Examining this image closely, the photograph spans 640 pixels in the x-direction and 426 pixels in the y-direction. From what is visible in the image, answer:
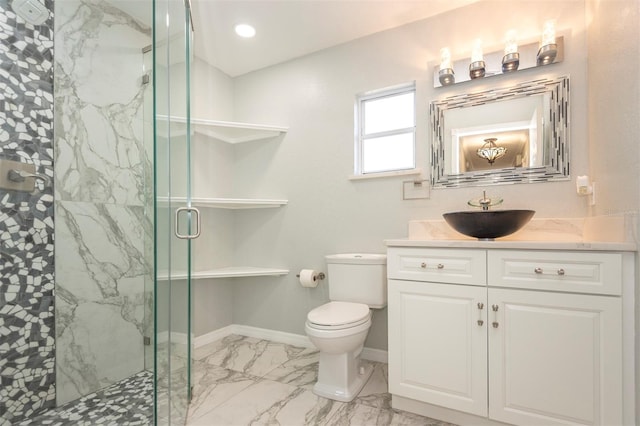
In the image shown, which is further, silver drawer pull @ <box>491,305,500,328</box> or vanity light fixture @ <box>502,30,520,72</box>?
vanity light fixture @ <box>502,30,520,72</box>

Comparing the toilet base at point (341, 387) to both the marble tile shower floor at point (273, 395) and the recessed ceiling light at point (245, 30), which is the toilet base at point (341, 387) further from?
the recessed ceiling light at point (245, 30)

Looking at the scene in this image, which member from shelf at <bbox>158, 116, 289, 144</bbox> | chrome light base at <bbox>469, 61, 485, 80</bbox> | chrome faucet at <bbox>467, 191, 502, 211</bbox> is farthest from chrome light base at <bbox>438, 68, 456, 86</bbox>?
shelf at <bbox>158, 116, 289, 144</bbox>

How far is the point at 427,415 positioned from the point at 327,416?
19.7 inches

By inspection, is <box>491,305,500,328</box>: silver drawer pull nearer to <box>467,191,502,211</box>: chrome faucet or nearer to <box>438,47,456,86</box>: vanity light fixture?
<box>467,191,502,211</box>: chrome faucet

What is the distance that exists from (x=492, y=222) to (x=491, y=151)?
0.66 metres

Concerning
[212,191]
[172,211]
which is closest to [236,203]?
[212,191]

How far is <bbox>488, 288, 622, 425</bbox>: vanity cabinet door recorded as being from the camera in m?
1.24

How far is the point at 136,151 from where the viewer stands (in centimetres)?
198

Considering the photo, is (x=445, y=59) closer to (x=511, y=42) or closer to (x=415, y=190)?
(x=511, y=42)

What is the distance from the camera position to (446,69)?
2061 mm

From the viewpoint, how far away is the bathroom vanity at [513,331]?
1240mm

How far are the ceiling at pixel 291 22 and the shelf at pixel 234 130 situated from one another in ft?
1.95

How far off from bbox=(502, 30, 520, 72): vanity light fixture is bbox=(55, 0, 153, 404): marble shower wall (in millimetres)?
2189

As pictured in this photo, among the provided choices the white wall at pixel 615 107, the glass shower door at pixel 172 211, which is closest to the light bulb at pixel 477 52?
the white wall at pixel 615 107
